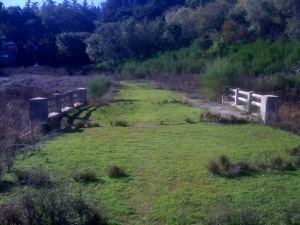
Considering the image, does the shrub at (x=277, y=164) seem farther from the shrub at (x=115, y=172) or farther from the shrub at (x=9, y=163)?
the shrub at (x=9, y=163)

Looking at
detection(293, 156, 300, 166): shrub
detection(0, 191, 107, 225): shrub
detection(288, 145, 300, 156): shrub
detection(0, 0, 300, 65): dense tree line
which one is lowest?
detection(288, 145, 300, 156): shrub

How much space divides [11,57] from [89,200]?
6227 centimetres

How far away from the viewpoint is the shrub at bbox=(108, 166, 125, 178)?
9.72 metres

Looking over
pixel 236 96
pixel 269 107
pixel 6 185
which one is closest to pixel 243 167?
pixel 6 185

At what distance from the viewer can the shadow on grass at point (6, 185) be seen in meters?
8.89

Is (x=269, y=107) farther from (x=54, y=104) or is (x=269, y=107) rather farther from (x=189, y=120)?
(x=54, y=104)

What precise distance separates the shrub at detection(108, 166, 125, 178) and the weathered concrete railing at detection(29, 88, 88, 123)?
286 inches

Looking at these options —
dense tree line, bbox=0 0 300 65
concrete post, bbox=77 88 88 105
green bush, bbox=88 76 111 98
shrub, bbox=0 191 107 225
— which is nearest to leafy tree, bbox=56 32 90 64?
dense tree line, bbox=0 0 300 65

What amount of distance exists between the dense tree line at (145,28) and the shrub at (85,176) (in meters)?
33.8

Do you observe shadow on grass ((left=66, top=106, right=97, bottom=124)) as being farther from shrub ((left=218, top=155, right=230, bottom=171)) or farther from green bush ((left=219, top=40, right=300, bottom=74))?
green bush ((left=219, top=40, right=300, bottom=74))

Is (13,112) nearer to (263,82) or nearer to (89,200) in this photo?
(89,200)

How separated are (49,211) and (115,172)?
111 inches

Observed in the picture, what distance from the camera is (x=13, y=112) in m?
18.0

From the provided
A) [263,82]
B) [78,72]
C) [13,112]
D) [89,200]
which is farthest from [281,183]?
[78,72]
